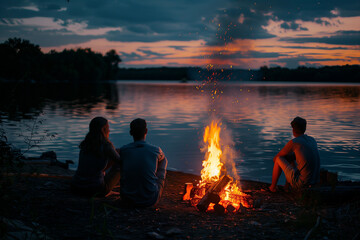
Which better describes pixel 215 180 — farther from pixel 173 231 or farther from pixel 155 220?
pixel 173 231

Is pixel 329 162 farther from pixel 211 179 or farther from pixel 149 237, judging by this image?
pixel 149 237

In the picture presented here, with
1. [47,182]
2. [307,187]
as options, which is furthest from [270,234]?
[47,182]

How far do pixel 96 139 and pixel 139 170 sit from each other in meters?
1.03

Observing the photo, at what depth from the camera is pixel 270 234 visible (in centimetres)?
524

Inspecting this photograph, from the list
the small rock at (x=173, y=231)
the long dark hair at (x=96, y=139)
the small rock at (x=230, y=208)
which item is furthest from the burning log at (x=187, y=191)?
the small rock at (x=173, y=231)

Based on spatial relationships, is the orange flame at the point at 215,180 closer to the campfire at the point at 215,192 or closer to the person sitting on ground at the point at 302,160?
the campfire at the point at 215,192

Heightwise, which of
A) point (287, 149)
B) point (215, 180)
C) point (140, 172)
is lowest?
point (215, 180)

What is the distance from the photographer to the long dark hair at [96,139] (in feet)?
20.7

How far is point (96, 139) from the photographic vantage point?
6.33 meters

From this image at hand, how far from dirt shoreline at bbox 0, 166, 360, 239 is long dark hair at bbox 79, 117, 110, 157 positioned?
956mm

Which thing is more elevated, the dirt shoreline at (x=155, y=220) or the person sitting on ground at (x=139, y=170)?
the person sitting on ground at (x=139, y=170)

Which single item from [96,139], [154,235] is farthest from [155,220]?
[96,139]

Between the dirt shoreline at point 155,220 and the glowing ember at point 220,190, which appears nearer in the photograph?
the dirt shoreline at point 155,220

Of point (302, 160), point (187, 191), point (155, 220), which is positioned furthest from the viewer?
point (187, 191)
